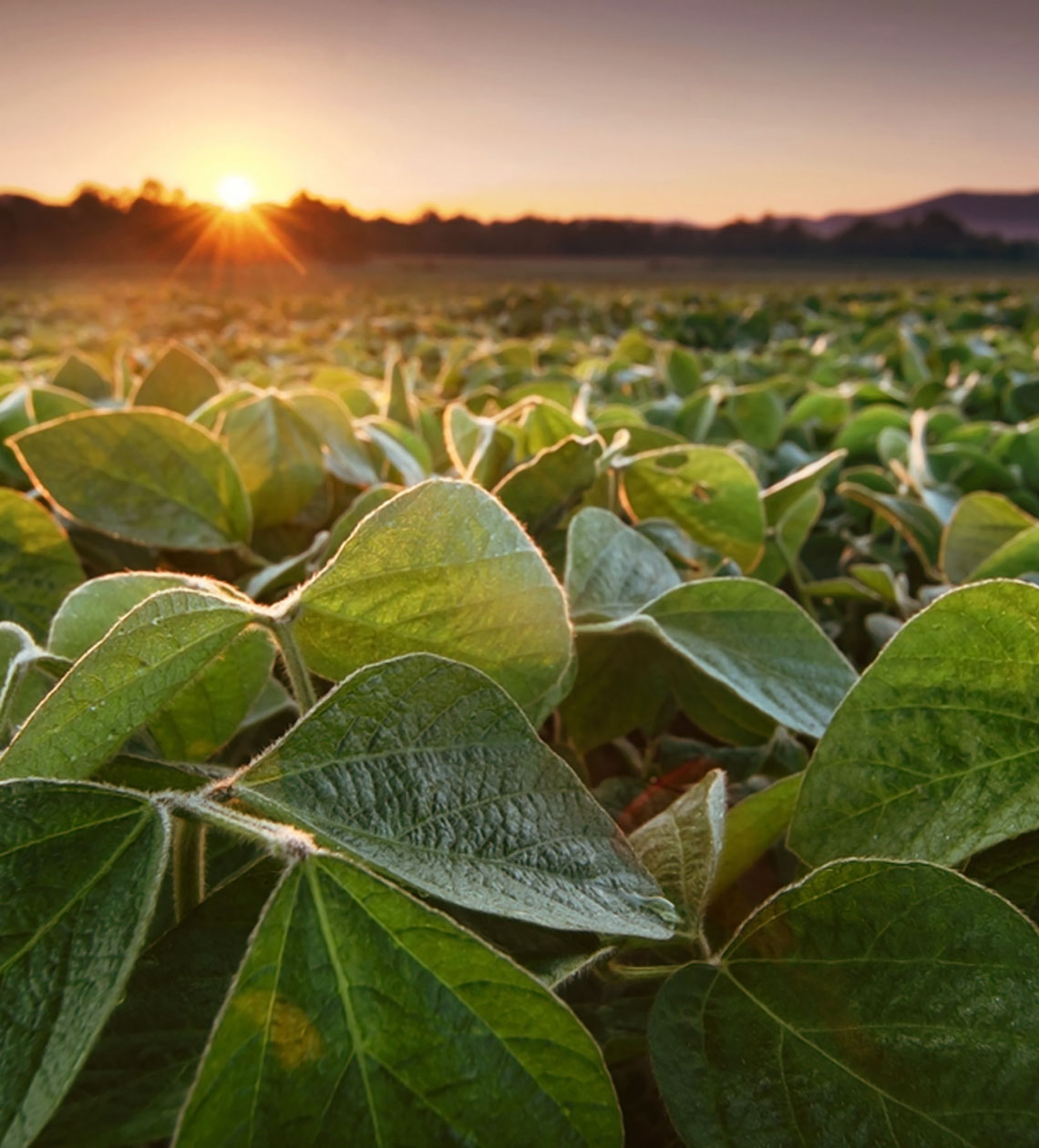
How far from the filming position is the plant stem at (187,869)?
35cm

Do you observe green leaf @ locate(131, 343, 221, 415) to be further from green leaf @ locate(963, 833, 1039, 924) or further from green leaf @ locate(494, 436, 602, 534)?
green leaf @ locate(963, 833, 1039, 924)

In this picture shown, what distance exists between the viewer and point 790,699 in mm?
515

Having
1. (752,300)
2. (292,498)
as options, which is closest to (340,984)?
(292,498)

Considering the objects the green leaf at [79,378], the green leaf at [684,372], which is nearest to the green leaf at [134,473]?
the green leaf at [79,378]

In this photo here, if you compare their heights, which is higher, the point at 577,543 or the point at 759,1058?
the point at 577,543

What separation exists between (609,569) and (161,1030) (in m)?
0.32

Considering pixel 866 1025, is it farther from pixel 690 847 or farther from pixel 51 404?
pixel 51 404

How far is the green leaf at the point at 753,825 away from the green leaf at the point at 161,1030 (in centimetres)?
19

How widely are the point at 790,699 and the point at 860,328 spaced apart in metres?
3.80

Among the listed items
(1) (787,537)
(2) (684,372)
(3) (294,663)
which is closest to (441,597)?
(3) (294,663)

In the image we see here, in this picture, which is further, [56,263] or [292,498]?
[56,263]

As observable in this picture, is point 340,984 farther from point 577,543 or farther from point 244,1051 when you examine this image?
point 577,543

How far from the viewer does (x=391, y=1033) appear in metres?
0.28

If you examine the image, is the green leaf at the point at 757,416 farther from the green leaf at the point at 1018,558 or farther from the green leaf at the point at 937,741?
the green leaf at the point at 937,741
